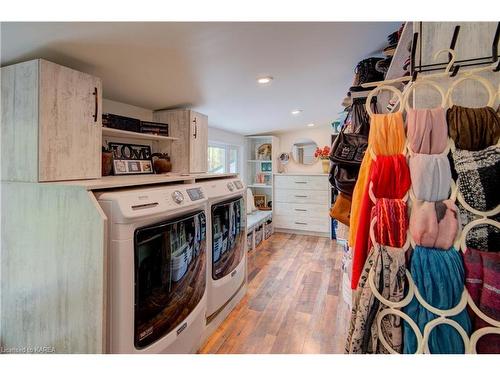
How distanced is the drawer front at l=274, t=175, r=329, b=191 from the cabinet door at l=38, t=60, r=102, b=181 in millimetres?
3419

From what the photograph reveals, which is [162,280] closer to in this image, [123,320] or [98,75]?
[123,320]

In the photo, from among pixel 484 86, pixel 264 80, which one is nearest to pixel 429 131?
pixel 484 86

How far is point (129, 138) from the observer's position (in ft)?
6.74

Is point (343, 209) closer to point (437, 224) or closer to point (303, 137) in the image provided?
point (437, 224)

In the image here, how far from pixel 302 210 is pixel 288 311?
2507mm

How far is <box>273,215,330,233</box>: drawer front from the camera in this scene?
4234mm

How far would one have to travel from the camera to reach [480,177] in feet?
2.28

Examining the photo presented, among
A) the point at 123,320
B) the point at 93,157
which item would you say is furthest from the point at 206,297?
the point at 93,157

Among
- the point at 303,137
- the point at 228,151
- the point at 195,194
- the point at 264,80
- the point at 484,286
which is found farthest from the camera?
the point at 303,137

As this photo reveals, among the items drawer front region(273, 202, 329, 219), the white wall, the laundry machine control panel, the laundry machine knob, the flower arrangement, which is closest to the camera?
the laundry machine control panel

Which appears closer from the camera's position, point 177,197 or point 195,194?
point 177,197

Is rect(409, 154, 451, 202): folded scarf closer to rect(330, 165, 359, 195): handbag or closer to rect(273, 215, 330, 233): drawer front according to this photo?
rect(330, 165, 359, 195): handbag

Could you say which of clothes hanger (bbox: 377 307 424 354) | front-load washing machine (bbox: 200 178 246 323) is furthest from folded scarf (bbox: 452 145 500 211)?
front-load washing machine (bbox: 200 178 246 323)

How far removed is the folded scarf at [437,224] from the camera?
720 millimetres
